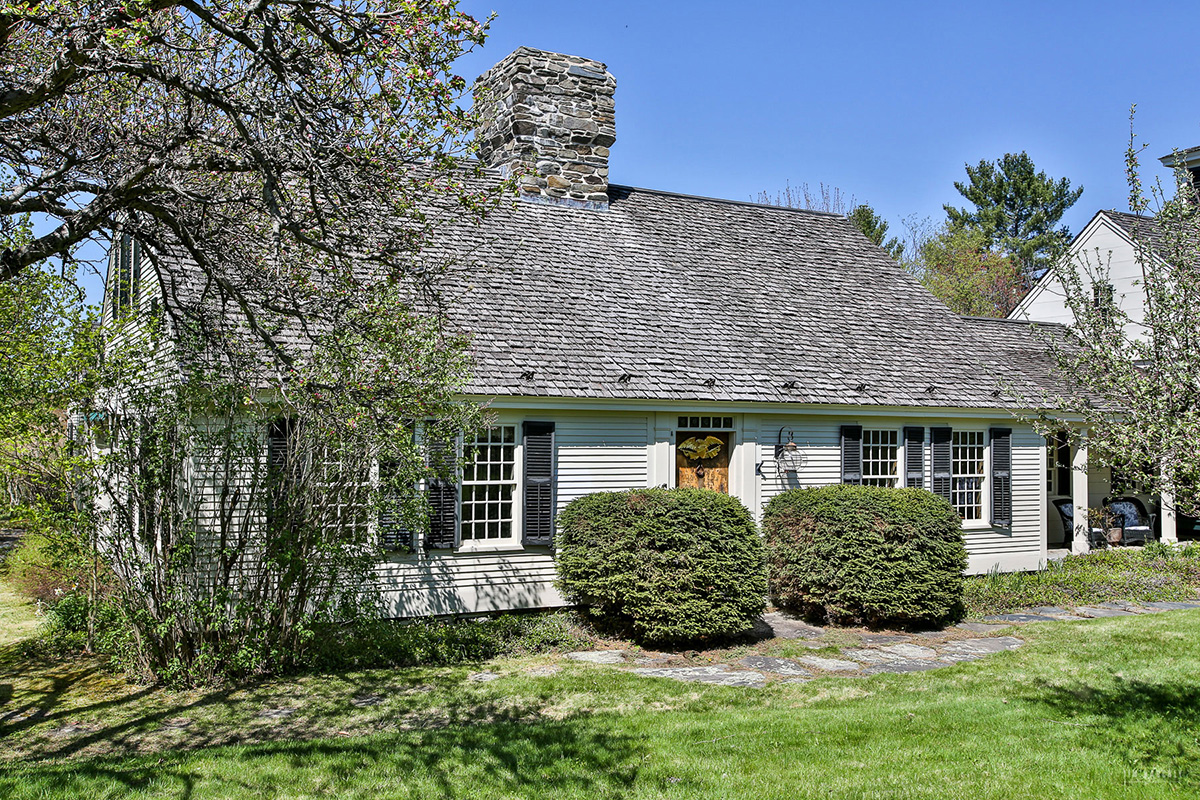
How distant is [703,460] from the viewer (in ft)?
42.5

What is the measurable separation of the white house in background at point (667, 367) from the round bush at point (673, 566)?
1.40 metres

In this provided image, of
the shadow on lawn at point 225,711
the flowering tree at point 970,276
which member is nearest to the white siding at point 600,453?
the shadow on lawn at point 225,711

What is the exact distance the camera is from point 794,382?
13258 mm

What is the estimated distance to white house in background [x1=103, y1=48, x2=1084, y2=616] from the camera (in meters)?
11.5

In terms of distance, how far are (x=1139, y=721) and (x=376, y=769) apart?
229 inches

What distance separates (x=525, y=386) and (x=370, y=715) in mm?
4883

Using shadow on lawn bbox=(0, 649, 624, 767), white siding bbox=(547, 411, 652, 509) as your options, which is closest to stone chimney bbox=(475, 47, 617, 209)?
white siding bbox=(547, 411, 652, 509)

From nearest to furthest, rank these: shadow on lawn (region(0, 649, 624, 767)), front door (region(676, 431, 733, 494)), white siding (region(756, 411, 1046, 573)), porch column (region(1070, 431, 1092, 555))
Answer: shadow on lawn (region(0, 649, 624, 767)) → front door (region(676, 431, 733, 494)) → white siding (region(756, 411, 1046, 573)) → porch column (region(1070, 431, 1092, 555))

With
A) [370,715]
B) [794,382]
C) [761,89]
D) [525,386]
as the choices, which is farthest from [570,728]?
[761,89]

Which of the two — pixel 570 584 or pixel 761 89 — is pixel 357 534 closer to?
pixel 570 584

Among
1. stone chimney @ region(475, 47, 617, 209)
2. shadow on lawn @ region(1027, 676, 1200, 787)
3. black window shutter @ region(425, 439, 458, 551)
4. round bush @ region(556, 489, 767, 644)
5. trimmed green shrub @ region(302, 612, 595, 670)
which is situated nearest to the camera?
shadow on lawn @ region(1027, 676, 1200, 787)

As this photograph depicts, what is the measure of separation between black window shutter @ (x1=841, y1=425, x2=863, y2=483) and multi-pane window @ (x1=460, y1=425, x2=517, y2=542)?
5.18m

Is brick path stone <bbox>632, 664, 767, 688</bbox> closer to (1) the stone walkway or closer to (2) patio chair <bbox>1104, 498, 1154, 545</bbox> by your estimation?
(1) the stone walkway

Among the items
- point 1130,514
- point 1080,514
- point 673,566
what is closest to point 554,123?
point 673,566
